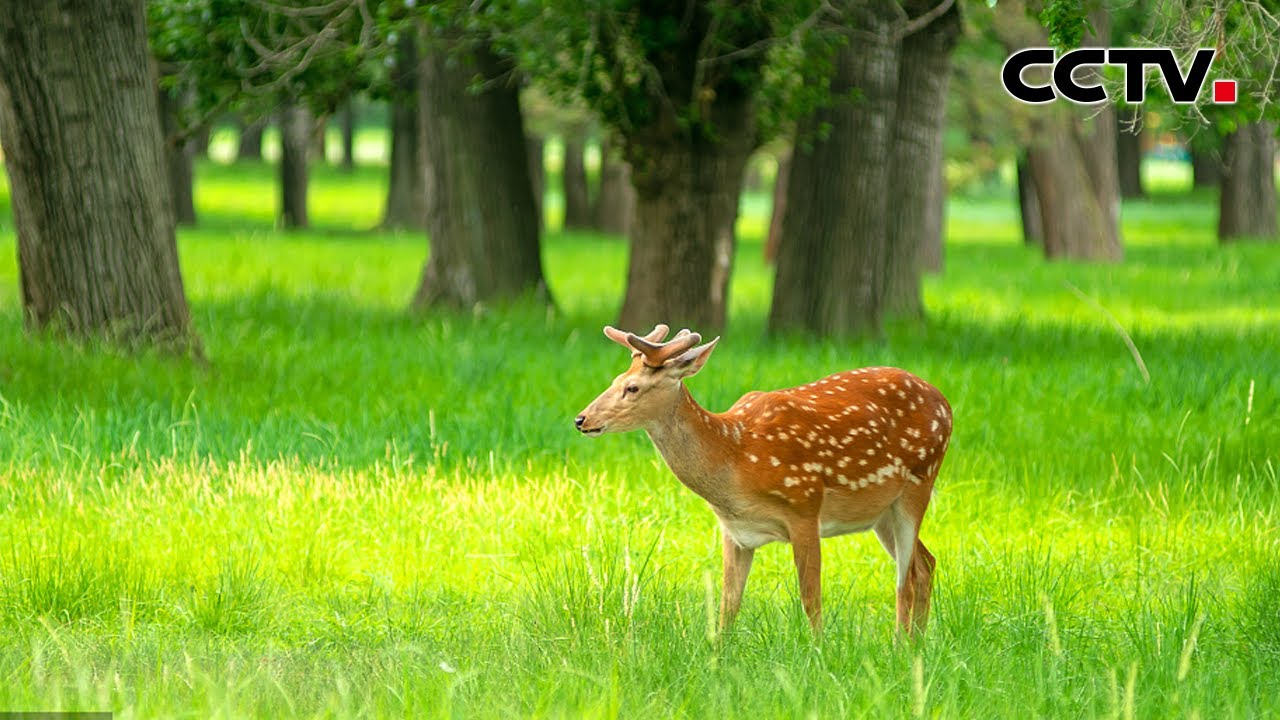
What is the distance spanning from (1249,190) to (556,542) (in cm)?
2741

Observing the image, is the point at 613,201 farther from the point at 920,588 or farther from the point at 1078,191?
the point at 920,588

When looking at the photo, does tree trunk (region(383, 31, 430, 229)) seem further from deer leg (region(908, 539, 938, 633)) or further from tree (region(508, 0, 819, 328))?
deer leg (region(908, 539, 938, 633))

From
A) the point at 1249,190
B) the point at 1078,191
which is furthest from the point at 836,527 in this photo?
the point at 1249,190

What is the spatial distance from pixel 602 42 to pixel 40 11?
173 inches

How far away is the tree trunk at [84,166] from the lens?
11.5 meters

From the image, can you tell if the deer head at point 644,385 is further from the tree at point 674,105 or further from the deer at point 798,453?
the tree at point 674,105

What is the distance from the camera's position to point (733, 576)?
588 centimetres

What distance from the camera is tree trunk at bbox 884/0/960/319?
15.9m

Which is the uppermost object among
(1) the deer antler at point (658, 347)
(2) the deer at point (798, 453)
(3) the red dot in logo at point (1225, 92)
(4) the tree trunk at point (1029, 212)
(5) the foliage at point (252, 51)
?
(5) the foliage at point (252, 51)

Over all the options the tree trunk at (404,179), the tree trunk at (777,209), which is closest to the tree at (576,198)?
the tree trunk at (404,179)

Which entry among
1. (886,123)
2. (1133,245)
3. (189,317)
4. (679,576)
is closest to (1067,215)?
(1133,245)

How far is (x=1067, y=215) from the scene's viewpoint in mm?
29094

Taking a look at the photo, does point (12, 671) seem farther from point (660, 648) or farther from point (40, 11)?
point (40, 11)

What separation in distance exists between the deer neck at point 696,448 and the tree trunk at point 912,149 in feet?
33.7
